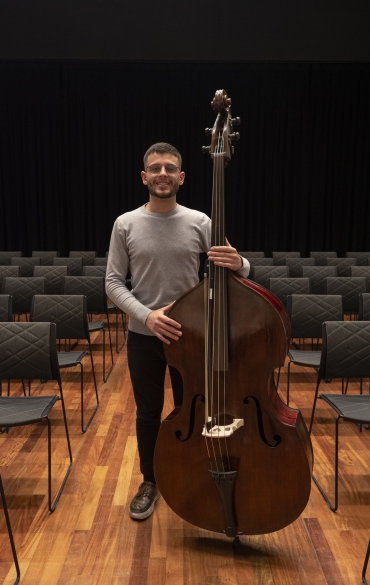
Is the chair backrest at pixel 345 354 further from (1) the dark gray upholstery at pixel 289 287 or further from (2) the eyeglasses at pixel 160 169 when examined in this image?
(1) the dark gray upholstery at pixel 289 287

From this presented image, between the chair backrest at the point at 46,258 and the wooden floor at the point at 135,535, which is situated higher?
the chair backrest at the point at 46,258

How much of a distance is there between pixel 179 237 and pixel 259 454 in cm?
86

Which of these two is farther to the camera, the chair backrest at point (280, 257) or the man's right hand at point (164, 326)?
the chair backrest at point (280, 257)

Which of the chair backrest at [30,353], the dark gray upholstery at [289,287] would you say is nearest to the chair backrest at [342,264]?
the dark gray upholstery at [289,287]

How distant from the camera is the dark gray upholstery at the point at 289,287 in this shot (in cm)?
475

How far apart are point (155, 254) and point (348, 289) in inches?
130

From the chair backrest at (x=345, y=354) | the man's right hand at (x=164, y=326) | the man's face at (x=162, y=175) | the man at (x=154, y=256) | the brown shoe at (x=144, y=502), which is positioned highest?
the man's face at (x=162, y=175)

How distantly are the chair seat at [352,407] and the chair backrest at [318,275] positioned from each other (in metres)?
3.02

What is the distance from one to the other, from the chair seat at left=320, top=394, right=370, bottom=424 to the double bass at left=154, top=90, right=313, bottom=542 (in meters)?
0.67

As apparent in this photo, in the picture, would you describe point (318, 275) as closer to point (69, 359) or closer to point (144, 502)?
point (69, 359)

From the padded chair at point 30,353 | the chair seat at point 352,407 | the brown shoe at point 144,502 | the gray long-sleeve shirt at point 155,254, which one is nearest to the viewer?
the gray long-sleeve shirt at point 155,254

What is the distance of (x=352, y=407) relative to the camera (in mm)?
2598

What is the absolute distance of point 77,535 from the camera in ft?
7.35

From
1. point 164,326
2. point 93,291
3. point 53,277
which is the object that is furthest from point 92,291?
point 164,326
